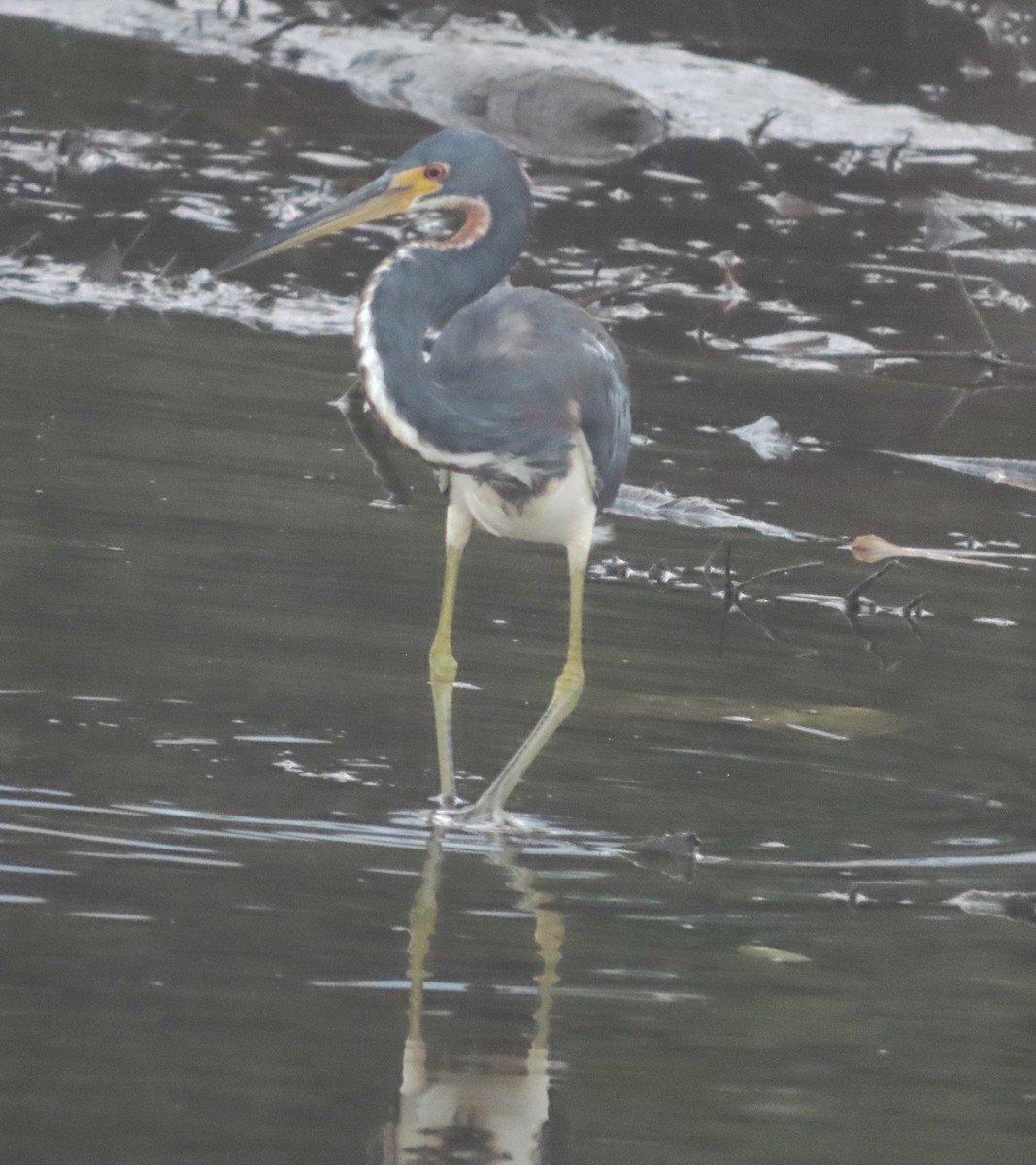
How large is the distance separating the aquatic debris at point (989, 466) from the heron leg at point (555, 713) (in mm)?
3357

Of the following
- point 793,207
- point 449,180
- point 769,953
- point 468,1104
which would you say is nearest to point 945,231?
point 793,207

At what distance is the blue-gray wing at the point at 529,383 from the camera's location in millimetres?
5758

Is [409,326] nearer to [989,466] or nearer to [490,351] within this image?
[490,351]

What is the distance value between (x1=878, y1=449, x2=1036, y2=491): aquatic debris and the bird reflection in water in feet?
16.9

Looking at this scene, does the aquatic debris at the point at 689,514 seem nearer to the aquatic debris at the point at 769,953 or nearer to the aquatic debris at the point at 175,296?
the aquatic debris at the point at 175,296

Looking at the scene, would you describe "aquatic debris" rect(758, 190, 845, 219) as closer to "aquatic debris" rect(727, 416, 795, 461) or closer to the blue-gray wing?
"aquatic debris" rect(727, 416, 795, 461)

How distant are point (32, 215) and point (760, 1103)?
8707mm

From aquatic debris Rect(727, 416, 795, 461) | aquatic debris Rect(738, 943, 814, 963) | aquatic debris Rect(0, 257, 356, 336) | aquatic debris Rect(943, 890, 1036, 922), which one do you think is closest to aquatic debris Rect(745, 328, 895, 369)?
aquatic debris Rect(727, 416, 795, 461)

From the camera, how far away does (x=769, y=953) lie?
4.79 metres

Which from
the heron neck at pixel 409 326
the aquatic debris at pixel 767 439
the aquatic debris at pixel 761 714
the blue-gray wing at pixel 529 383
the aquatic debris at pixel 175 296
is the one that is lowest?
the aquatic debris at pixel 175 296

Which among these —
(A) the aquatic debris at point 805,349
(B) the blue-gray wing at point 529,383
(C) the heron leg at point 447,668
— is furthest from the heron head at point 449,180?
(A) the aquatic debris at point 805,349

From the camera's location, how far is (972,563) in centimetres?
818

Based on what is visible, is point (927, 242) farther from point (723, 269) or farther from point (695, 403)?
point (695, 403)

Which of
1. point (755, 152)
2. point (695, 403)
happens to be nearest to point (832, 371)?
point (695, 403)
